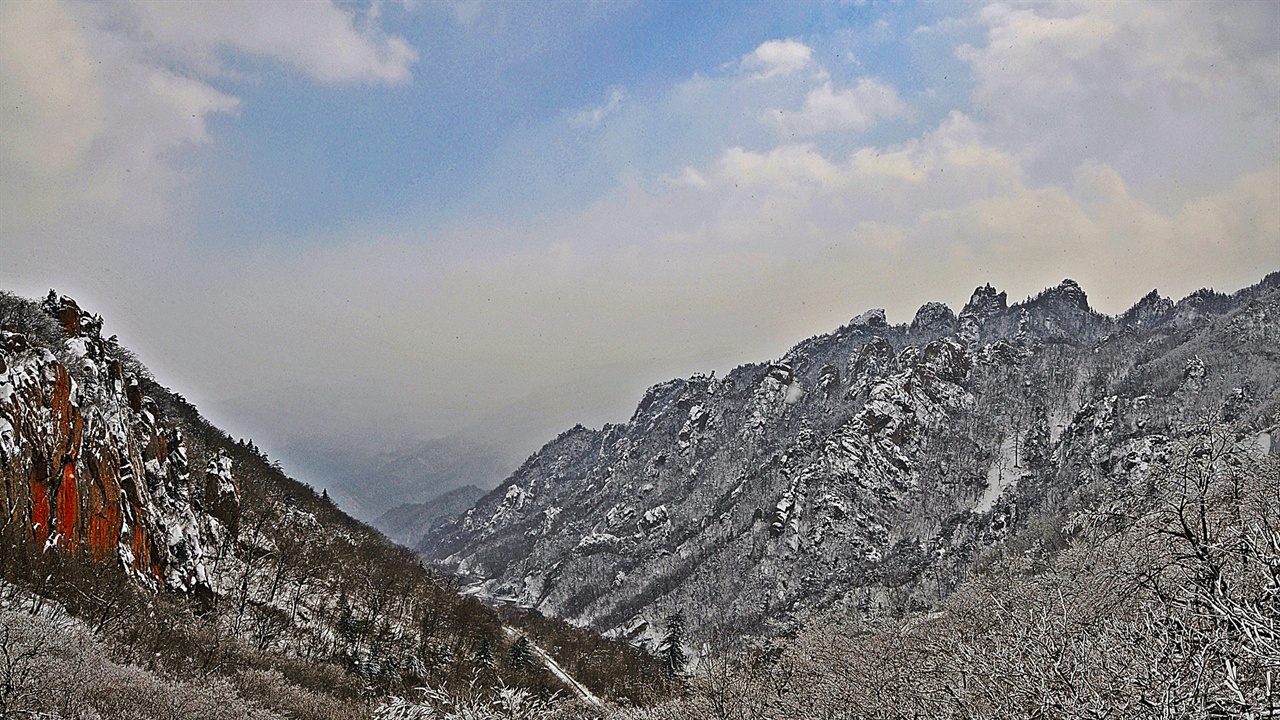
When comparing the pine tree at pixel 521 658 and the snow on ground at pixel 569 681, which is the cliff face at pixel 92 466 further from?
the snow on ground at pixel 569 681

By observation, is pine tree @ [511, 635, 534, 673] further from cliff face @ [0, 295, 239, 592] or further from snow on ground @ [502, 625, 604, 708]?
cliff face @ [0, 295, 239, 592]

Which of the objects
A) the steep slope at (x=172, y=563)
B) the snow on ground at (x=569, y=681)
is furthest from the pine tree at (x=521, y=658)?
the snow on ground at (x=569, y=681)

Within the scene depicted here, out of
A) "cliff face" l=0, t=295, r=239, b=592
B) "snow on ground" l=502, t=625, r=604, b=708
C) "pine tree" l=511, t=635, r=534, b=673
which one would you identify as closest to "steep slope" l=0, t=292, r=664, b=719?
"cliff face" l=0, t=295, r=239, b=592

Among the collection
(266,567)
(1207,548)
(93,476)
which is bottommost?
(266,567)

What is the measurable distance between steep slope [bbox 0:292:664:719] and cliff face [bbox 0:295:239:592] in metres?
0.10

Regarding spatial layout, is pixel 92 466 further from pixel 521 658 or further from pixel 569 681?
pixel 569 681

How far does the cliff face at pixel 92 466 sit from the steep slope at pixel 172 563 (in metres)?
0.10

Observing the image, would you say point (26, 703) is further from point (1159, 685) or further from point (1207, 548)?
point (1207, 548)

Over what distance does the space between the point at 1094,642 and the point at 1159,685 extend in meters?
6.92

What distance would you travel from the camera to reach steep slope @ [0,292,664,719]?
25938 mm

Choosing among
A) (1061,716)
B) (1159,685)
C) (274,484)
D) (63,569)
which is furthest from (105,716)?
(274,484)

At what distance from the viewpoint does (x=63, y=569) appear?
2622 cm

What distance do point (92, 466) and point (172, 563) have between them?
9.04 meters

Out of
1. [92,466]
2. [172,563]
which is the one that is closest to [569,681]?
[172,563]
